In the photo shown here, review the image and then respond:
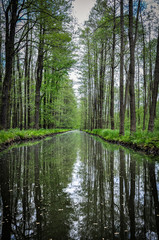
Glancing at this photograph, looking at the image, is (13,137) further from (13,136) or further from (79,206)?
(79,206)

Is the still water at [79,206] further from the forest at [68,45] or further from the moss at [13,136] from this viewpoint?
the forest at [68,45]

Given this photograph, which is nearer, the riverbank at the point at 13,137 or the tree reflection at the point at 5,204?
the tree reflection at the point at 5,204

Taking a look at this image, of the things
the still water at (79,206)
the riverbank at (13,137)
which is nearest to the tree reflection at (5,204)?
the still water at (79,206)

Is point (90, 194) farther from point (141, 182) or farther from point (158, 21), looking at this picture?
point (158, 21)

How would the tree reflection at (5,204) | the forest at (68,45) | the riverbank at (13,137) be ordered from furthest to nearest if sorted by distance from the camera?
the forest at (68,45) → the riverbank at (13,137) → the tree reflection at (5,204)

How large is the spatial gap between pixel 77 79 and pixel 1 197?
2754 centimetres

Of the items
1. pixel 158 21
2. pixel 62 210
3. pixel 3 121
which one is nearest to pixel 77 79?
pixel 158 21

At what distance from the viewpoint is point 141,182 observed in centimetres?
313

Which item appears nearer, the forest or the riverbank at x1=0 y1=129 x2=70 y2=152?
the riverbank at x1=0 y1=129 x2=70 y2=152

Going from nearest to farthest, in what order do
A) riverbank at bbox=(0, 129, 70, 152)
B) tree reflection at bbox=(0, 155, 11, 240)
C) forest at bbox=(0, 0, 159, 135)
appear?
tree reflection at bbox=(0, 155, 11, 240), riverbank at bbox=(0, 129, 70, 152), forest at bbox=(0, 0, 159, 135)

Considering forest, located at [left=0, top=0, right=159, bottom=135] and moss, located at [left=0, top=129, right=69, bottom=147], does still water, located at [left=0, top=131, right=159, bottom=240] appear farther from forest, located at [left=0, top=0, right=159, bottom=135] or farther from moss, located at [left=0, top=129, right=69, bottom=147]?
forest, located at [left=0, top=0, right=159, bottom=135]

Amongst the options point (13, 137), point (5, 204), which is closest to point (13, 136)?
point (13, 137)

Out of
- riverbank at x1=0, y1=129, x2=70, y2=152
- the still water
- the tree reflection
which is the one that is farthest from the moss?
the still water

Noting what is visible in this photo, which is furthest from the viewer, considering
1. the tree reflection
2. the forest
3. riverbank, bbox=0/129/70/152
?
the forest
